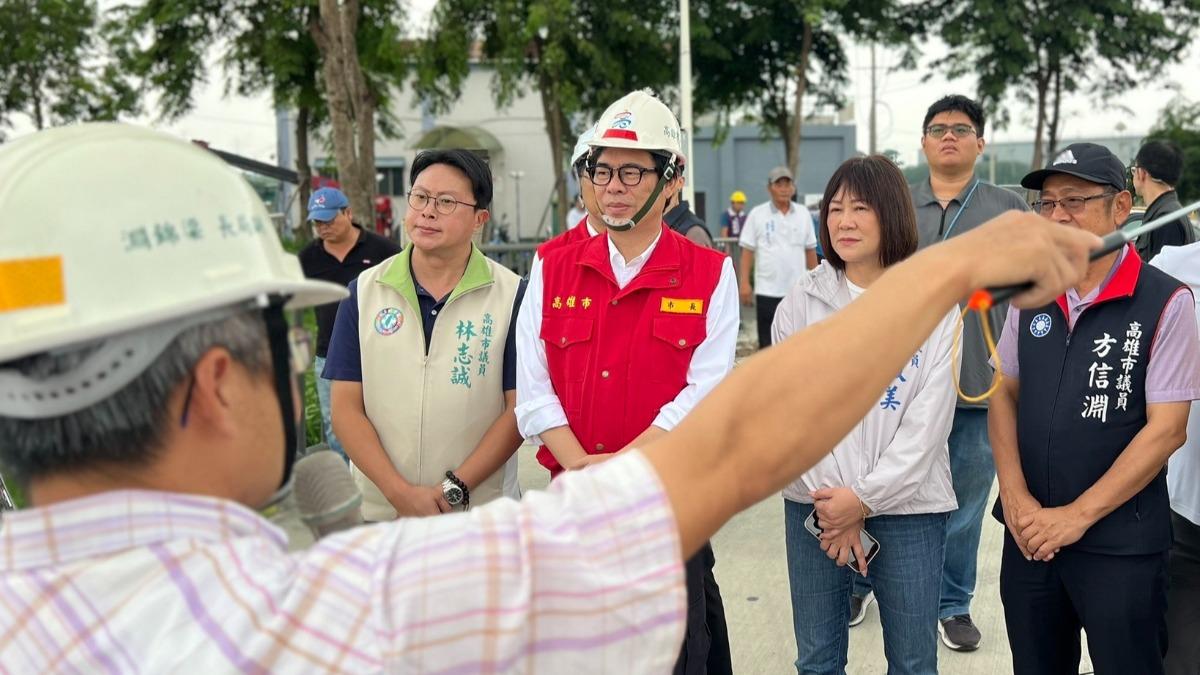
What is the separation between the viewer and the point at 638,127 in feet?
11.1

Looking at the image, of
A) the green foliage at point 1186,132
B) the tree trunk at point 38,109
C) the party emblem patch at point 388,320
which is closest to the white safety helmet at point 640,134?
the party emblem patch at point 388,320

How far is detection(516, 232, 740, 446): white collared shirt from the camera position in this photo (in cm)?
322

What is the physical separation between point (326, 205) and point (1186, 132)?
118 ft

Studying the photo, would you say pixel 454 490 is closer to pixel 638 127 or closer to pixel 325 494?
pixel 638 127

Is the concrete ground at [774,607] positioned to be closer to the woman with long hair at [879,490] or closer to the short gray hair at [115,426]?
the woman with long hair at [879,490]

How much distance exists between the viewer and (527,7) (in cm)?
1808

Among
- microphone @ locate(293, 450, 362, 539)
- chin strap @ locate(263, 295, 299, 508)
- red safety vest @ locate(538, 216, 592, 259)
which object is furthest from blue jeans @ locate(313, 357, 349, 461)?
chin strap @ locate(263, 295, 299, 508)

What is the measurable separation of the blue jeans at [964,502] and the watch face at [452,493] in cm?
206

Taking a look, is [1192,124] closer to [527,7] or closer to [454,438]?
[527,7]

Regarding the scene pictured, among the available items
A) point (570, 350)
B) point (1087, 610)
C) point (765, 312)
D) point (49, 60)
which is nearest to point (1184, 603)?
point (1087, 610)

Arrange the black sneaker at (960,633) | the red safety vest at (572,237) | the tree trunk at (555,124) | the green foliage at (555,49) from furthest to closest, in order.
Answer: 1. the tree trunk at (555,124)
2. the green foliage at (555,49)
3. the black sneaker at (960,633)
4. the red safety vest at (572,237)

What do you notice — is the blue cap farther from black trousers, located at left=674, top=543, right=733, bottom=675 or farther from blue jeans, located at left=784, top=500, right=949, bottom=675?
blue jeans, located at left=784, top=500, right=949, bottom=675

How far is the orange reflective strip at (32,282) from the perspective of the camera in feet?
3.57

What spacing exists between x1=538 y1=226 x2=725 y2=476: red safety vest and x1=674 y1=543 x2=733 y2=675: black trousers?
447 millimetres
